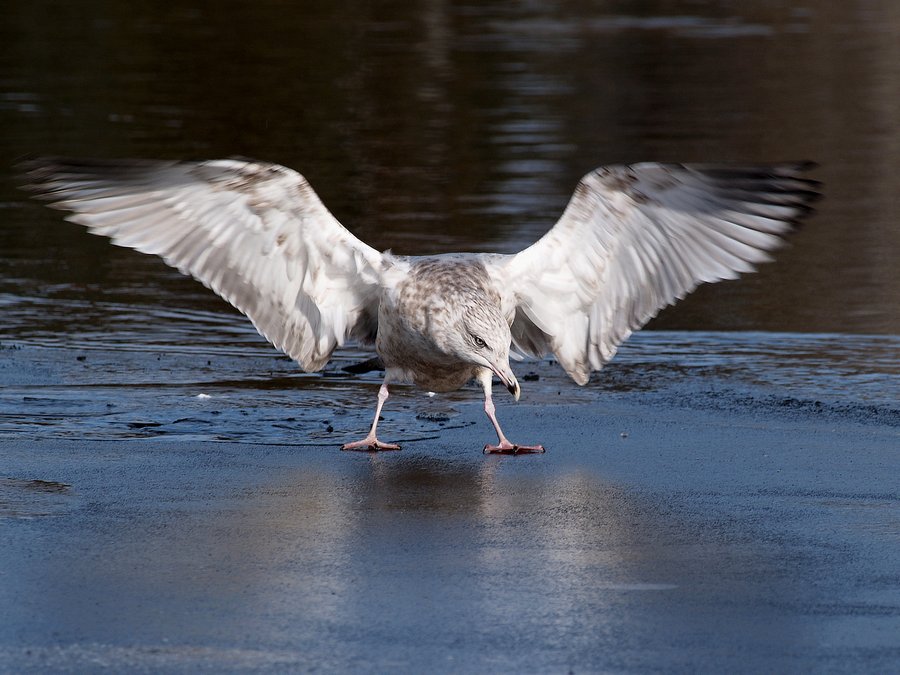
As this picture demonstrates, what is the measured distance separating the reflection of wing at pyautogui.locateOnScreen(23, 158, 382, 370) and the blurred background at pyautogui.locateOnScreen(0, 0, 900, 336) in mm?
2179

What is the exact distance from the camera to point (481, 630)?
15.5 ft

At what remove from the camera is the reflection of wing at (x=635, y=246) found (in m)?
7.46

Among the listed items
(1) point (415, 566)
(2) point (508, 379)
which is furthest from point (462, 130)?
(1) point (415, 566)

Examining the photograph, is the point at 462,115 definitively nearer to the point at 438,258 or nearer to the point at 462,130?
the point at 462,130

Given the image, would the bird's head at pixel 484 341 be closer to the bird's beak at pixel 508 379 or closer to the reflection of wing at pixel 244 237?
the bird's beak at pixel 508 379

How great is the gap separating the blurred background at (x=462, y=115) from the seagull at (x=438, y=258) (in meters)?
2.14

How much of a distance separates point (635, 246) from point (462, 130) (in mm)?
11483

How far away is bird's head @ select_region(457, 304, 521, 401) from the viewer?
718 centimetres

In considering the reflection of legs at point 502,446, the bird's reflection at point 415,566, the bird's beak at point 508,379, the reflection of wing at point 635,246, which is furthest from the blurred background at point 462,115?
the bird's reflection at point 415,566

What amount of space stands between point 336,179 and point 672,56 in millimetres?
13432

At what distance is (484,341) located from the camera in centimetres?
719

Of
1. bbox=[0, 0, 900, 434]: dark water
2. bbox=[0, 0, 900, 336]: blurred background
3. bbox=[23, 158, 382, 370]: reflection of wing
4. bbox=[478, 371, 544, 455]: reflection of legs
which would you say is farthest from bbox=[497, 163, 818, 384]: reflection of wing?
bbox=[0, 0, 900, 336]: blurred background

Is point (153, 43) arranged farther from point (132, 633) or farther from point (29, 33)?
point (132, 633)

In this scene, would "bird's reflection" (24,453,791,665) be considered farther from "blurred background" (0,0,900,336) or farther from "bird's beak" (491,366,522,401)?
"blurred background" (0,0,900,336)
